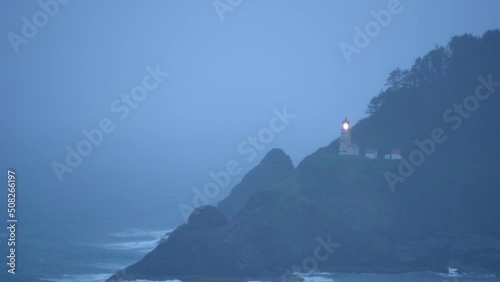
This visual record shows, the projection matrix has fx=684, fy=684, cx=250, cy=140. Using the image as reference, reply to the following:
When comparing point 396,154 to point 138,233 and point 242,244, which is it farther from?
point 138,233

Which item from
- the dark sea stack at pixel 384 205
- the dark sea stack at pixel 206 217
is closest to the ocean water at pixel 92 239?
the dark sea stack at pixel 384 205

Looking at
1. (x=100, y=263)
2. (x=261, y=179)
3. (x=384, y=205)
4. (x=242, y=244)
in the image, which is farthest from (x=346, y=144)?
(x=100, y=263)

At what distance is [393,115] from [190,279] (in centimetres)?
2317

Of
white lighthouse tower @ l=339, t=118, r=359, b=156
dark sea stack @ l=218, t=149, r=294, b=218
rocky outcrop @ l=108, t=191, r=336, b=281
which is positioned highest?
dark sea stack @ l=218, t=149, r=294, b=218

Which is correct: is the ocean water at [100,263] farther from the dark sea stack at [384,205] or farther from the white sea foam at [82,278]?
the dark sea stack at [384,205]

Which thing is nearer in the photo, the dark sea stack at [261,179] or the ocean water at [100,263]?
the ocean water at [100,263]

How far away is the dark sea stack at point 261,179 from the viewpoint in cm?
5717

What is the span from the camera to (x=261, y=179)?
190 feet

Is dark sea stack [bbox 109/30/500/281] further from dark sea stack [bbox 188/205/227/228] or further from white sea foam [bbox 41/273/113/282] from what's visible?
white sea foam [bbox 41/273/113/282]

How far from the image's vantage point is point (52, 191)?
8312 cm

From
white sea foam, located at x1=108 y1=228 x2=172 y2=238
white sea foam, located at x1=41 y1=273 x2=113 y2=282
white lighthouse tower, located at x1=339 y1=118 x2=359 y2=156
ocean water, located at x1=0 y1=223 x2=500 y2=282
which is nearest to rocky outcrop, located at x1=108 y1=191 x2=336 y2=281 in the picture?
white sea foam, located at x1=41 y1=273 x2=113 y2=282

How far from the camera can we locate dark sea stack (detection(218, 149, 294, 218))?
57175mm

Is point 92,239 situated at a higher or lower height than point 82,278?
higher

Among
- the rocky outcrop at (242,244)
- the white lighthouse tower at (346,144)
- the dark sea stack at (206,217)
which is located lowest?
the rocky outcrop at (242,244)
